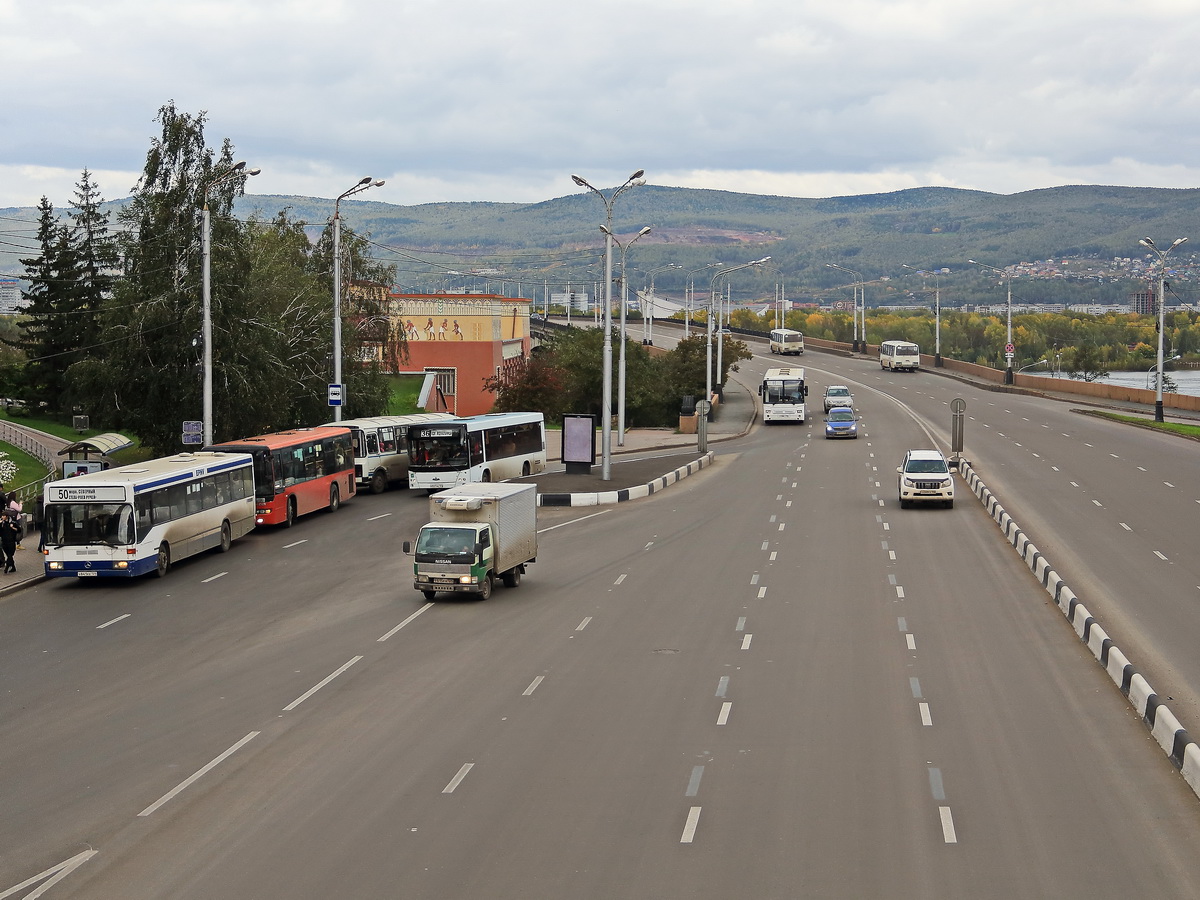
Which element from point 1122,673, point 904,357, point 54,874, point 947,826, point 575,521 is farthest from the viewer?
point 904,357

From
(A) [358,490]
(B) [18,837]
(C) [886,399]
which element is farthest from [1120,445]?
(B) [18,837]

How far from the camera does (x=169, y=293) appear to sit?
4078cm

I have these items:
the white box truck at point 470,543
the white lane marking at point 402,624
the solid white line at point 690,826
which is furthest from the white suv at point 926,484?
the solid white line at point 690,826

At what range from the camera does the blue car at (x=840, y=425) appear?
61562mm

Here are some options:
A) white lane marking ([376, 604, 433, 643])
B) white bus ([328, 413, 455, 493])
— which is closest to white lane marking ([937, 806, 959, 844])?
white lane marking ([376, 604, 433, 643])

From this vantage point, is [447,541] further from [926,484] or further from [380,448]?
[380,448]

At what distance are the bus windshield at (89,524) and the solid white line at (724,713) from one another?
1576 cm

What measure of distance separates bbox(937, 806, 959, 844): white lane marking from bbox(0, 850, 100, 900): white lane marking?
26.2ft

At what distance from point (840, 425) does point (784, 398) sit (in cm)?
989

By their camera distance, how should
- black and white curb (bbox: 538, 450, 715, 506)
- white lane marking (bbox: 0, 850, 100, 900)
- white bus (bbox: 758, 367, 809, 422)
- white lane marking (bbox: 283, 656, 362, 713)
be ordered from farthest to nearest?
white bus (bbox: 758, 367, 809, 422) < black and white curb (bbox: 538, 450, 715, 506) < white lane marking (bbox: 283, 656, 362, 713) < white lane marking (bbox: 0, 850, 100, 900)

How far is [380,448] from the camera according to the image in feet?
144

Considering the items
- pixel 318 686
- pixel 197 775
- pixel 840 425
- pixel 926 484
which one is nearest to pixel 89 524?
pixel 318 686

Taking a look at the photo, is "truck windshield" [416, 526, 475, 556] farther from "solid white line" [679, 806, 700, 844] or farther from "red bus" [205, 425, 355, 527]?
"solid white line" [679, 806, 700, 844]

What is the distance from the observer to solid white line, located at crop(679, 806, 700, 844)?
11.8 meters
